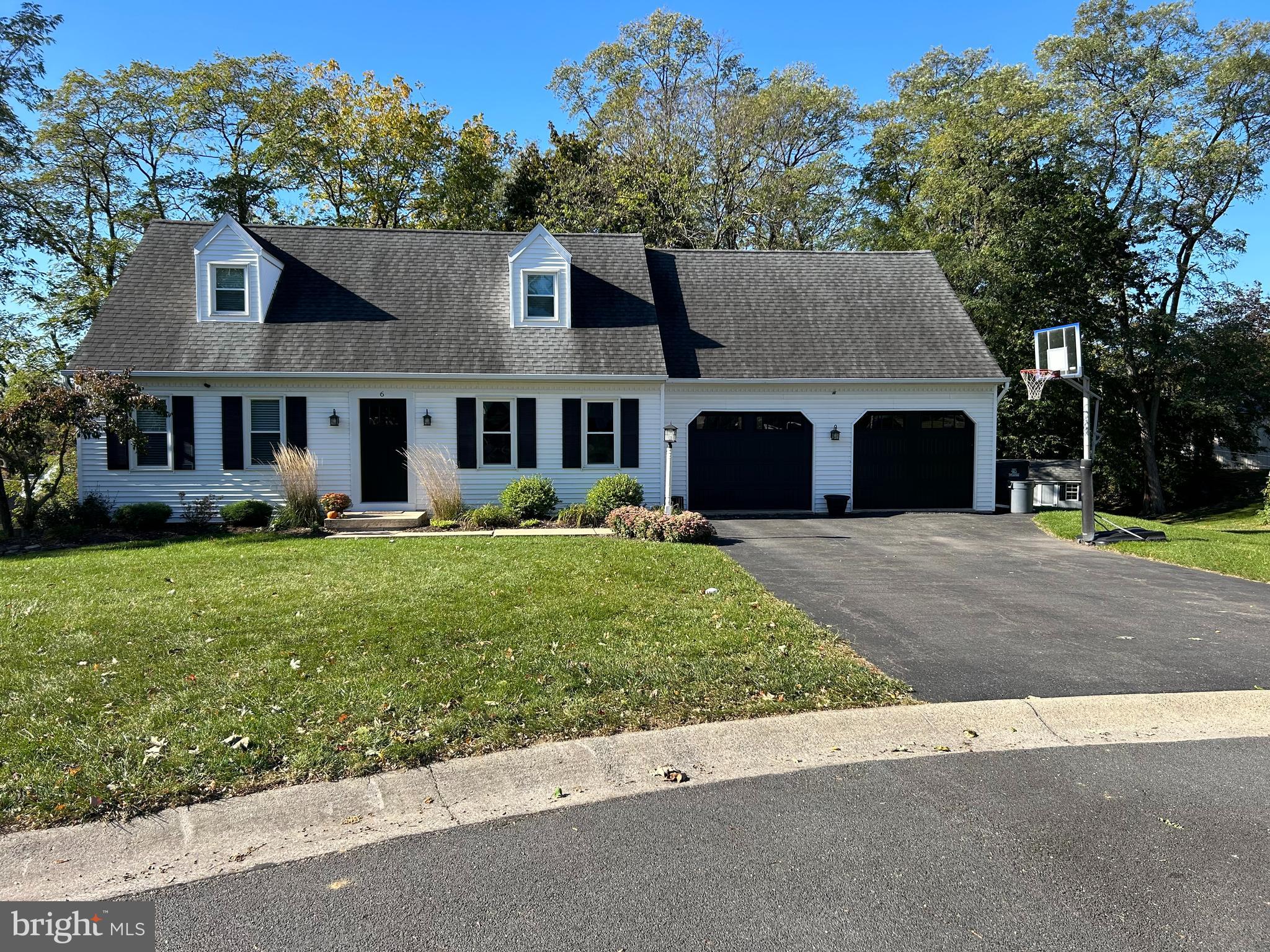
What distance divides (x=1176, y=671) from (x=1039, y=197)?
2183 centimetres

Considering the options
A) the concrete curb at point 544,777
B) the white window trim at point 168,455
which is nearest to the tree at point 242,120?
the white window trim at point 168,455

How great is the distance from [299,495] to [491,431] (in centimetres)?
396

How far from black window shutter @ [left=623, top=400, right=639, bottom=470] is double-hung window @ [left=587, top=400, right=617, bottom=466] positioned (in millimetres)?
229

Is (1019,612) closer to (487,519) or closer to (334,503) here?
(487,519)

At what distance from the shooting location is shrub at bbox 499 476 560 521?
14.7 metres

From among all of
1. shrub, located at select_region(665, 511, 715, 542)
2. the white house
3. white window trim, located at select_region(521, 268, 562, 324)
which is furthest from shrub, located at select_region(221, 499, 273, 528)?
shrub, located at select_region(665, 511, 715, 542)

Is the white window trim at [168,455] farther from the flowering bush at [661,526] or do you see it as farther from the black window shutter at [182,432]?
the flowering bush at [661,526]

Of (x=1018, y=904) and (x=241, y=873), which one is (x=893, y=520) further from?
(x=241, y=873)

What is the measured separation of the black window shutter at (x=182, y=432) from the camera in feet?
50.2

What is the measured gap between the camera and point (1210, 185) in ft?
77.7

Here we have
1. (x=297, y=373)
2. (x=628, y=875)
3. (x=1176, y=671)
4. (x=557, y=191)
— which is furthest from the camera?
(x=557, y=191)

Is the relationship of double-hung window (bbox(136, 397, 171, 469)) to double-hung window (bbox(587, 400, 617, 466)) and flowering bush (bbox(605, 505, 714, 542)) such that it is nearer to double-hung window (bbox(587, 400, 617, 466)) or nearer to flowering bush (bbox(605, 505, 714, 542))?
double-hung window (bbox(587, 400, 617, 466))

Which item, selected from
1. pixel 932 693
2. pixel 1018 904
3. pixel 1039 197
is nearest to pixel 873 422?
pixel 1039 197

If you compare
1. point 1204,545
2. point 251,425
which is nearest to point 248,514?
point 251,425
